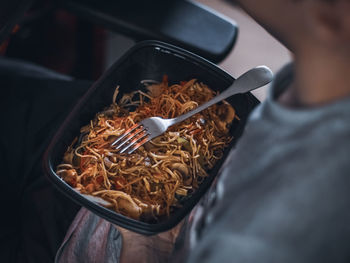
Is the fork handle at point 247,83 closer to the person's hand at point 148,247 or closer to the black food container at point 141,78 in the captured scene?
the black food container at point 141,78

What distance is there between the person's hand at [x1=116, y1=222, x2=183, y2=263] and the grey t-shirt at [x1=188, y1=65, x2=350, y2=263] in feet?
0.80

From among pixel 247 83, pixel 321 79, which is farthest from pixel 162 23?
pixel 321 79

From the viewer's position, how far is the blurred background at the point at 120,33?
0.86 meters

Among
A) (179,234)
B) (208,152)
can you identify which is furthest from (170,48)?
(179,234)

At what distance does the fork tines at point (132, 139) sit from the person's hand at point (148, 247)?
124 mm

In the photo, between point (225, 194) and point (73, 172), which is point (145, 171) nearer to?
point (73, 172)

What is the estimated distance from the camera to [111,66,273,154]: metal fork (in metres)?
0.56

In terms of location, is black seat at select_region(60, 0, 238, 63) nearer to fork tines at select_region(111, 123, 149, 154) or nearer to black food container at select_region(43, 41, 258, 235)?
black food container at select_region(43, 41, 258, 235)

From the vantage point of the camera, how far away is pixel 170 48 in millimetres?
619

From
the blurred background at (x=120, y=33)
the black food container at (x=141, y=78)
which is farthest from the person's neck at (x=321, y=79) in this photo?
the blurred background at (x=120, y=33)

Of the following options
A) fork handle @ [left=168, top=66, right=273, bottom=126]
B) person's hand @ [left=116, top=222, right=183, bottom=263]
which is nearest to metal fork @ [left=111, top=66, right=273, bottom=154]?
fork handle @ [left=168, top=66, right=273, bottom=126]

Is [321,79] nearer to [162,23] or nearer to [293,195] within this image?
[293,195]

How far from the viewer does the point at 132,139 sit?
57 centimetres

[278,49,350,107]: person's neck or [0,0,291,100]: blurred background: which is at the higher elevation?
[278,49,350,107]: person's neck
